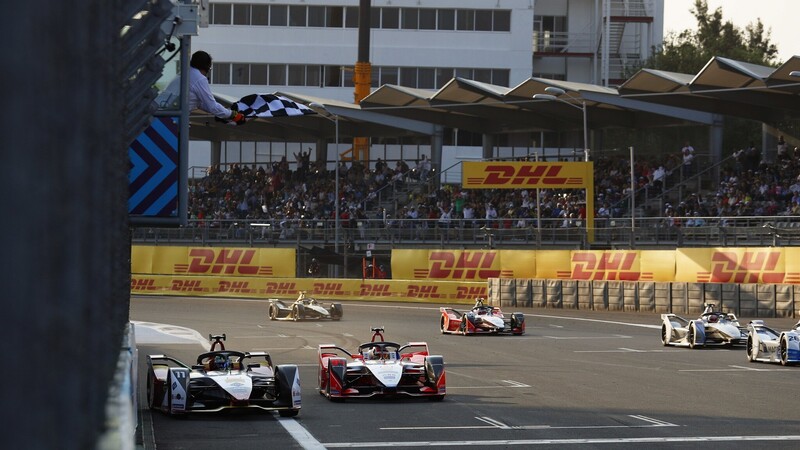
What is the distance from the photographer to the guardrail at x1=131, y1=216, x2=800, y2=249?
35.3 m

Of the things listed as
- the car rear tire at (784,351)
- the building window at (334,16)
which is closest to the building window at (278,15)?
the building window at (334,16)

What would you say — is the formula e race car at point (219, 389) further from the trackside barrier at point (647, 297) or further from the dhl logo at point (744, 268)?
the trackside barrier at point (647, 297)

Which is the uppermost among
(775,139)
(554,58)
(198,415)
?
(554,58)

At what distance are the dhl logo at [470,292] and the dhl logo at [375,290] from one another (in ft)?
8.70

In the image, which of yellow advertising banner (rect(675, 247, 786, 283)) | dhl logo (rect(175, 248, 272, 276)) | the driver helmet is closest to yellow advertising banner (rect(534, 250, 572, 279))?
yellow advertising banner (rect(675, 247, 786, 283))

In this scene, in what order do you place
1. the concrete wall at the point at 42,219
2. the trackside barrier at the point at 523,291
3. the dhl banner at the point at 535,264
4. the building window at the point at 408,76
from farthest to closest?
the building window at the point at 408,76 < the trackside barrier at the point at 523,291 < the dhl banner at the point at 535,264 < the concrete wall at the point at 42,219

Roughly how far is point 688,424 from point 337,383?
4993 mm

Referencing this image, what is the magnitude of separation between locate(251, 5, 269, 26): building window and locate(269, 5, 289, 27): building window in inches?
9.0

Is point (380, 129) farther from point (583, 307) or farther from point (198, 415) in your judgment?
point (198, 415)

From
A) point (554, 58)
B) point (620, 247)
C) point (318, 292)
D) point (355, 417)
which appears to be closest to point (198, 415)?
point (355, 417)

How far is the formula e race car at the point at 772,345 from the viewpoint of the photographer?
21219 mm

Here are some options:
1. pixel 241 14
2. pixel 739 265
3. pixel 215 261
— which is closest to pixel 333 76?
pixel 241 14

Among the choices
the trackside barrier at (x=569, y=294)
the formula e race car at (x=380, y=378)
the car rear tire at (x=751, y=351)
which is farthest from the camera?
the trackside barrier at (x=569, y=294)

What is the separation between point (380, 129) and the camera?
60.2 m
